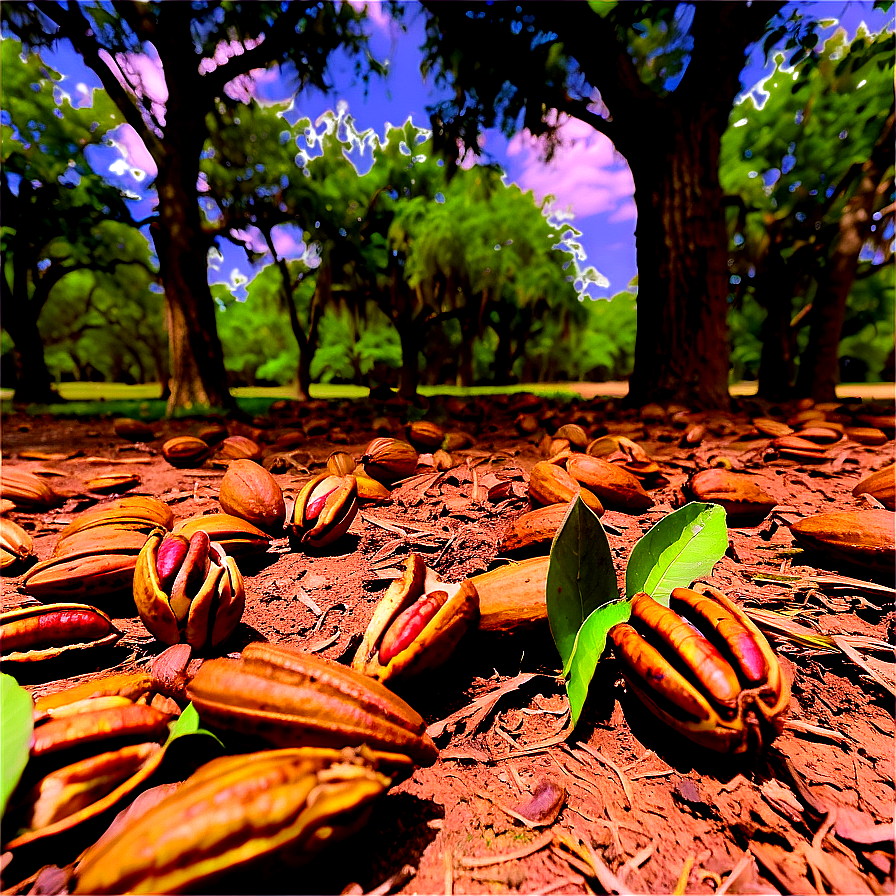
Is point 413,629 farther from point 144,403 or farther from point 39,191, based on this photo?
point 39,191

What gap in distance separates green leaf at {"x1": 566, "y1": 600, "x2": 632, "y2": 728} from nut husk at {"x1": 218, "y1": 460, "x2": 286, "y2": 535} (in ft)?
3.40

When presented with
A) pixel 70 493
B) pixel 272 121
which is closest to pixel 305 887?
pixel 70 493

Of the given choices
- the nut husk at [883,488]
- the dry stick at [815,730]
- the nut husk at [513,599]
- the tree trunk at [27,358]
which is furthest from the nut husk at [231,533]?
the tree trunk at [27,358]

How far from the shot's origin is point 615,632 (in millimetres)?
802

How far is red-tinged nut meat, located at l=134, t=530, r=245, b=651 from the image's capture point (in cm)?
89

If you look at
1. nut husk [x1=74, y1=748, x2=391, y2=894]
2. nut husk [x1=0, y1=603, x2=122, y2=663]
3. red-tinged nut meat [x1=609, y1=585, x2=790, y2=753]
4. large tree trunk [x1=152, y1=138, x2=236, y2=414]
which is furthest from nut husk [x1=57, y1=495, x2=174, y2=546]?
large tree trunk [x1=152, y1=138, x2=236, y2=414]

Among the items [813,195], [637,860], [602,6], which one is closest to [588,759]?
[637,860]

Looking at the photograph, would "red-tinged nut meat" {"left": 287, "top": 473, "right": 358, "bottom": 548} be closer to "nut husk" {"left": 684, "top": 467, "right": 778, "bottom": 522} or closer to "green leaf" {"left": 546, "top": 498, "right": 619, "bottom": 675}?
"green leaf" {"left": 546, "top": 498, "right": 619, "bottom": 675}

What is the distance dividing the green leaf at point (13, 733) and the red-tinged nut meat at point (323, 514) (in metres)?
0.72

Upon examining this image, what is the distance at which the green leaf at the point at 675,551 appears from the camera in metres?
0.92

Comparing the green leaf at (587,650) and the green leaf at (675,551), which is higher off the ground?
the green leaf at (675,551)

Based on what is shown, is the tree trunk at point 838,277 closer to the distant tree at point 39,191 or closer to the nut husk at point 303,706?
the nut husk at point 303,706

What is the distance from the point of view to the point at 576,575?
86cm

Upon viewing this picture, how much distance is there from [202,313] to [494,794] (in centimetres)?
562
